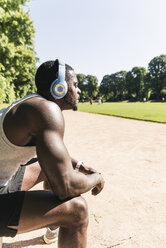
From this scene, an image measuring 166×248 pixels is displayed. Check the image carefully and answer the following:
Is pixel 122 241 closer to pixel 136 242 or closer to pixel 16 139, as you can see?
pixel 136 242

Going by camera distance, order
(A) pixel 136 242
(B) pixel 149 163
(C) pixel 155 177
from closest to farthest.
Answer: (A) pixel 136 242
(C) pixel 155 177
(B) pixel 149 163

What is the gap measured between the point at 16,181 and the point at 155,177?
317 cm

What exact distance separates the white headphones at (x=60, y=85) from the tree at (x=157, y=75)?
263 feet

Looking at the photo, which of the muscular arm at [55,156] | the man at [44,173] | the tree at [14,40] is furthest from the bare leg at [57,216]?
the tree at [14,40]

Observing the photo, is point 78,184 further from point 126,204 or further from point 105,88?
point 105,88

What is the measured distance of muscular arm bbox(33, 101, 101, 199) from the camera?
3.91 feet

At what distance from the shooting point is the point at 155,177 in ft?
13.0

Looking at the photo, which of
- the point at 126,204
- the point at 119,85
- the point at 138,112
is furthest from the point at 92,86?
the point at 126,204

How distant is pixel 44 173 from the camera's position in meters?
1.26

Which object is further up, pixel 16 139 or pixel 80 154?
pixel 16 139

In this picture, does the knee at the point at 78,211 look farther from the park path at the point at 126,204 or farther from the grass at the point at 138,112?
the grass at the point at 138,112

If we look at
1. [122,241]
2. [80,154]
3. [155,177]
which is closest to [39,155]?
[122,241]

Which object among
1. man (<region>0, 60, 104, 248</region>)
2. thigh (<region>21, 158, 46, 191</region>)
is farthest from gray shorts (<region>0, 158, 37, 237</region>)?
thigh (<region>21, 158, 46, 191</region>)

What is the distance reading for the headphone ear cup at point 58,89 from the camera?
155cm
